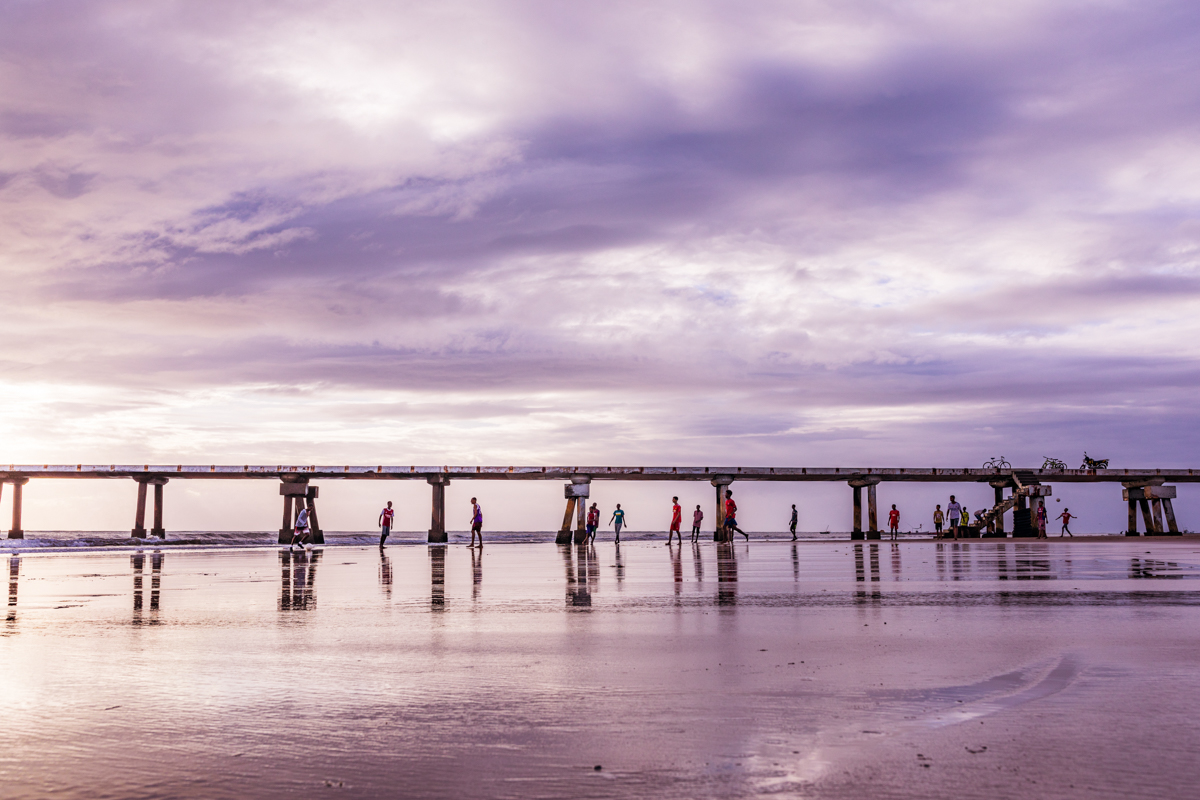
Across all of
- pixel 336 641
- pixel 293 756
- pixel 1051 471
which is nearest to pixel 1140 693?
pixel 293 756

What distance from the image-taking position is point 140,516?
171 feet

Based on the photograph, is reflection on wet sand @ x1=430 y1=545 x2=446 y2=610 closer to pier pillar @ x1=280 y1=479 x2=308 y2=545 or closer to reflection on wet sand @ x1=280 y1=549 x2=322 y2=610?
reflection on wet sand @ x1=280 y1=549 x2=322 y2=610

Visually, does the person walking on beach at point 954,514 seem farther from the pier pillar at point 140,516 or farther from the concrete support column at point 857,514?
the pier pillar at point 140,516

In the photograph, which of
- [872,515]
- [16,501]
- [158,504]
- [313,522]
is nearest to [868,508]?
[872,515]

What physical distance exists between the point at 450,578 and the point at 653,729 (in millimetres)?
10736

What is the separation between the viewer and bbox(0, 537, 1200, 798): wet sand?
10.4 feet

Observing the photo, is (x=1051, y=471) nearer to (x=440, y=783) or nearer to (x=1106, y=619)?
(x=1106, y=619)

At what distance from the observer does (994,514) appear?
4156 centimetres

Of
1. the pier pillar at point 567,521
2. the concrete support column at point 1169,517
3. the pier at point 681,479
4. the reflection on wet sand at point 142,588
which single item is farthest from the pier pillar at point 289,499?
the concrete support column at point 1169,517

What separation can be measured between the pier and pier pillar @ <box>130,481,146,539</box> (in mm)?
55

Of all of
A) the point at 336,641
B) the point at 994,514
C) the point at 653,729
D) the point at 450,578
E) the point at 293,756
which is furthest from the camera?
the point at 994,514

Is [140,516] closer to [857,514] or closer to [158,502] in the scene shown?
[158,502]

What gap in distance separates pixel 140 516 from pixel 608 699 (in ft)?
178

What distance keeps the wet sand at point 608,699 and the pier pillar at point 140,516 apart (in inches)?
1829
